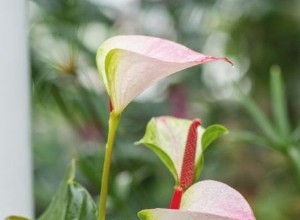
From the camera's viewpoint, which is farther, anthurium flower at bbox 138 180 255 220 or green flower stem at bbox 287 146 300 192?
green flower stem at bbox 287 146 300 192

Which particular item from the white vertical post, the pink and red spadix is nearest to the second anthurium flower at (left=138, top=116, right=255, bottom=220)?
the pink and red spadix

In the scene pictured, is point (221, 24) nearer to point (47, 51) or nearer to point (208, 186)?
point (47, 51)

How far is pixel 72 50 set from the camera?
25.6 inches

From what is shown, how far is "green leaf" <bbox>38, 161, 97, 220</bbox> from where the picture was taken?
27 centimetres

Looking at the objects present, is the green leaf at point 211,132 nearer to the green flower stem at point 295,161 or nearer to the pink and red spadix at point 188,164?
the pink and red spadix at point 188,164

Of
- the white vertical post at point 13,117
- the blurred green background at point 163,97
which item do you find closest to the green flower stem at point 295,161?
the blurred green background at point 163,97

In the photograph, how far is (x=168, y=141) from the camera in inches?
10.1

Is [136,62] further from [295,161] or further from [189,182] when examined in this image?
[295,161]

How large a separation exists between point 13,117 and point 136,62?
160 millimetres

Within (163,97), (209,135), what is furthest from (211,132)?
(163,97)

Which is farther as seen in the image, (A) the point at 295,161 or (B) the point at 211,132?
(A) the point at 295,161

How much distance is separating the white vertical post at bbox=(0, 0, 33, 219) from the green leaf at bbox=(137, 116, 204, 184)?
117mm

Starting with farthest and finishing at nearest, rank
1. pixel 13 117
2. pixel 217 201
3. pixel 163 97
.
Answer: pixel 163 97 → pixel 13 117 → pixel 217 201

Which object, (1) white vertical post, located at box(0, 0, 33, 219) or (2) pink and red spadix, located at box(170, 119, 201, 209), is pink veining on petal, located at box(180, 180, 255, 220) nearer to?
(2) pink and red spadix, located at box(170, 119, 201, 209)
